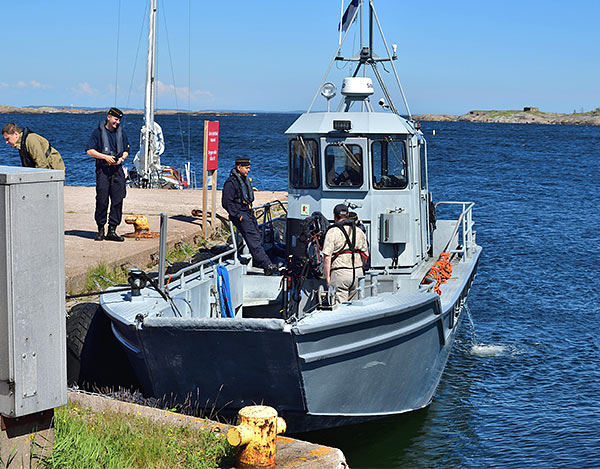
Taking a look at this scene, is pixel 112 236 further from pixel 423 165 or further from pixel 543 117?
pixel 543 117

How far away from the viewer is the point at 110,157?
11.5m

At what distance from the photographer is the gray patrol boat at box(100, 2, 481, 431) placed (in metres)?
6.97

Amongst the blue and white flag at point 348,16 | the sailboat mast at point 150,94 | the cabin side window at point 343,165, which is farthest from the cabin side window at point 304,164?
the sailboat mast at point 150,94

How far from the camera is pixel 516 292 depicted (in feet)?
53.6

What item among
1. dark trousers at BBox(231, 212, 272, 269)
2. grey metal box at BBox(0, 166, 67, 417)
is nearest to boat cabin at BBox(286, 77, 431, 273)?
dark trousers at BBox(231, 212, 272, 269)

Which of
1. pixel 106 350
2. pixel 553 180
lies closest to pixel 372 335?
pixel 106 350

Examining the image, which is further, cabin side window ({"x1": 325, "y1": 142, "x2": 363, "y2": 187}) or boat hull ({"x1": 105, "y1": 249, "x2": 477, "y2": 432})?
cabin side window ({"x1": 325, "y1": 142, "x2": 363, "y2": 187})

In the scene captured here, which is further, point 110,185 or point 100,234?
point 100,234

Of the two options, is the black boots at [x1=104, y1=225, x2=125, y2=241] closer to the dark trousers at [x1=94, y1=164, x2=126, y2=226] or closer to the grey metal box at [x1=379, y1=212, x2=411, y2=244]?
the dark trousers at [x1=94, y1=164, x2=126, y2=226]

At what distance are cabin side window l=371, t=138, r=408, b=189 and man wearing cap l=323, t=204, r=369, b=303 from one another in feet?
5.48

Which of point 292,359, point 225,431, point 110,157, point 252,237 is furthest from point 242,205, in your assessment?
point 225,431

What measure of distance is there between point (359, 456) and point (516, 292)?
8875mm

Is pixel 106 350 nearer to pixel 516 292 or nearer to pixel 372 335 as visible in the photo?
pixel 372 335

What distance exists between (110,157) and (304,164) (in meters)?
3.02
